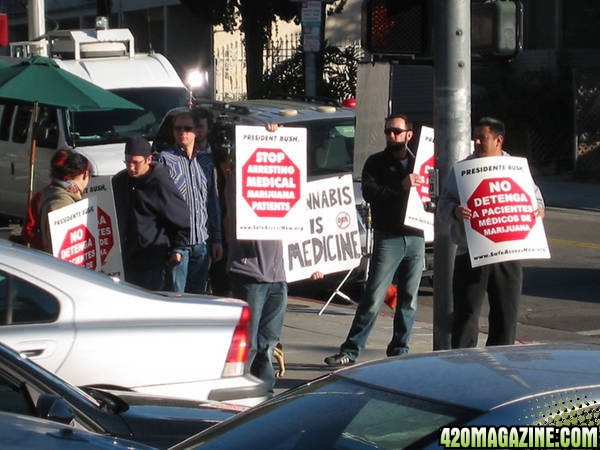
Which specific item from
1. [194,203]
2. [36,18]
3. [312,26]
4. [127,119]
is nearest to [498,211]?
[194,203]

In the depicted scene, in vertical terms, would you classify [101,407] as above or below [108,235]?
below

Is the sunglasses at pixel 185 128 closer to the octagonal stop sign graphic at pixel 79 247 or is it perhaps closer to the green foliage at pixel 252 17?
the octagonal stop sign graphic at pixel 79 247

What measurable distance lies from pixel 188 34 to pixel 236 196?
102 ft

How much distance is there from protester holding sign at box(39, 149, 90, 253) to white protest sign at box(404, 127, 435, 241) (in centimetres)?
243

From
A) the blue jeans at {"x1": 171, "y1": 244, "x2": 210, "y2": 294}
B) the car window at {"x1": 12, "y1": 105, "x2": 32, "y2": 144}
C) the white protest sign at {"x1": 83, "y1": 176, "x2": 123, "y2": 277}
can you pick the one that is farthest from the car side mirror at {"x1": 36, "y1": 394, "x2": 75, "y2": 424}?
the car window at {"x1": 12, "y1": 105, "x2": 32, "y2": 144}

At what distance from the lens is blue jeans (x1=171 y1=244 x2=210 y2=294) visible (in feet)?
28.3

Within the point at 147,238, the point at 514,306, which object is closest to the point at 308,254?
the point at 147,238

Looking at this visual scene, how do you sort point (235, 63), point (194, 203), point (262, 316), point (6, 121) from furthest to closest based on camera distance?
point (235, 63)
point (6, 121)
point (194, 203)
point (262, 316)

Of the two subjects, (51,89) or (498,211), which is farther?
(51,89)

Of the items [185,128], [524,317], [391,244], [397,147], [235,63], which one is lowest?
[524,317]

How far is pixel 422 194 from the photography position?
9125mm

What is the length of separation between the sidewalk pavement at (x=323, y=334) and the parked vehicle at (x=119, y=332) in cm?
250

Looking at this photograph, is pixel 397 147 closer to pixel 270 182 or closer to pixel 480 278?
pixel 270 182

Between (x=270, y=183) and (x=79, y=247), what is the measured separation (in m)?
1.42
